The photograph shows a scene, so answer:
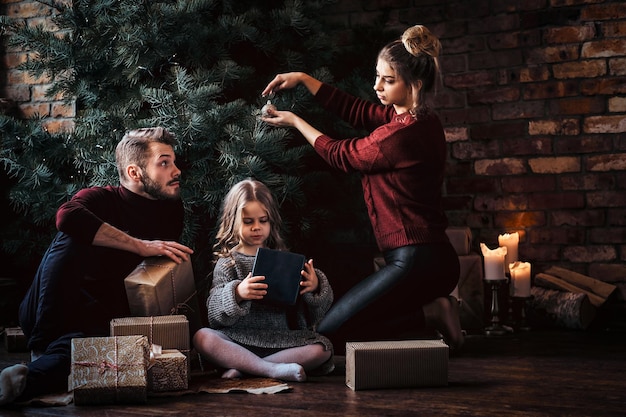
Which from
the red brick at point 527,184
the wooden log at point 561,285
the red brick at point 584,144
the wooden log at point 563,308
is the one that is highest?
the red brick at point 584,144

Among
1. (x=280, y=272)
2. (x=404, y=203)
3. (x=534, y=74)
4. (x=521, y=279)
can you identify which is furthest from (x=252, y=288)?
(x=534, y=74)

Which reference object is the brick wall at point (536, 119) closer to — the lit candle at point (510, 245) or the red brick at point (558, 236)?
the red brick at point (558, 236)

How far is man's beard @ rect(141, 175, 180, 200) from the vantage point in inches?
110

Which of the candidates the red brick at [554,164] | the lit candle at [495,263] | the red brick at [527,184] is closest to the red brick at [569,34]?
the red brick at [554,164]

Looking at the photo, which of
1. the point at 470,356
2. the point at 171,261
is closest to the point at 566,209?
the point at 470,356

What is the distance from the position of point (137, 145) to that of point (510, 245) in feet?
5.94

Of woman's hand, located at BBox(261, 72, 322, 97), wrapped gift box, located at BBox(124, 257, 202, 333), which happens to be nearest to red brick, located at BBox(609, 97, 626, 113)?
woman's hand, located at BBox(261, 72, 322, 97)

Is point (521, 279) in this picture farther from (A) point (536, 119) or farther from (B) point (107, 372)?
(B) point (107, 372)

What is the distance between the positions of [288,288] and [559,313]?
4.93ft

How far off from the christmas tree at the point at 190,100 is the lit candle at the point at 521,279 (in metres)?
0.86

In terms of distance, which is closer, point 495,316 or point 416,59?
point 416,59

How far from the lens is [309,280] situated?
2701 millimetres

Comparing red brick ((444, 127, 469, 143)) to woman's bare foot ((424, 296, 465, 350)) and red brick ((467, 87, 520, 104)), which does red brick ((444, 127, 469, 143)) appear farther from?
woman's bare foot ((424, 296, 465, 350))

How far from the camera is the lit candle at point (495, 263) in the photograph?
3.41m
